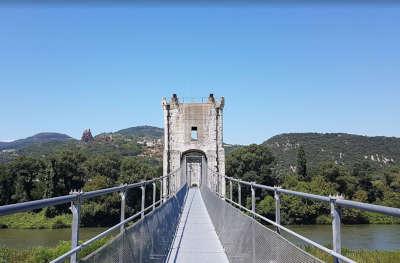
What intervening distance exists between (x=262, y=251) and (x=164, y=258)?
2.56 m

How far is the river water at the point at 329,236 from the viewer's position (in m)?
34.2

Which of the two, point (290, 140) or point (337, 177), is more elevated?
point (290, 140)

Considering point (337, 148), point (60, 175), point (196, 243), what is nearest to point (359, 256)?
point (196, 243)

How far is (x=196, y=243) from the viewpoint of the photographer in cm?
818

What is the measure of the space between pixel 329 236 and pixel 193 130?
12.5 metres

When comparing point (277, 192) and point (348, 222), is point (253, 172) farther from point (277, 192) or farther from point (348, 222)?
point (277, 192)

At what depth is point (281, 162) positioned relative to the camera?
96.8 metres

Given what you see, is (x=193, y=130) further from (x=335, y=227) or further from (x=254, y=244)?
(x=335, y=227)

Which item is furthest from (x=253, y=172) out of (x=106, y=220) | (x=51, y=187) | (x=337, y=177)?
(x=51, y=187)

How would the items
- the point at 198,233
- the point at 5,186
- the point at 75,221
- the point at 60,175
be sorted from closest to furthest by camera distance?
the point at 75,221
the point at 198,233
the point at 5,186
the point at 60,175

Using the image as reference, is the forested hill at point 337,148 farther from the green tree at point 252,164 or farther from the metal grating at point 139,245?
the metal grating at point 139,245

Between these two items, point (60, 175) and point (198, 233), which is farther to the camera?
point (60, 175)

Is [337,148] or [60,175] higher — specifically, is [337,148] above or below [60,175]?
above

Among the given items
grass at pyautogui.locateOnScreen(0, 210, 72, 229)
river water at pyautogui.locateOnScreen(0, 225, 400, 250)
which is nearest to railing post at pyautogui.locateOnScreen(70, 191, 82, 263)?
river water at pyautogui.locateOnScreen(0, 225, 400, 250)
